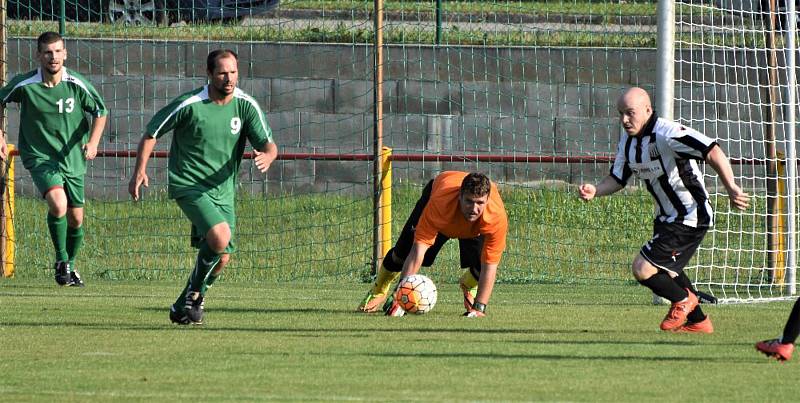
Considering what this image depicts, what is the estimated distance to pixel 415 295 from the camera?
10531mm

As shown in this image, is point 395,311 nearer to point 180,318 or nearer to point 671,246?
point 180,318

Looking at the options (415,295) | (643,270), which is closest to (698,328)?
(643,270)

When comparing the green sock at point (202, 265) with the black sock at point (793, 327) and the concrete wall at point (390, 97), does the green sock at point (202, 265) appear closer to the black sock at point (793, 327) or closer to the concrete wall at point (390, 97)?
the black sock at point (793, 327)

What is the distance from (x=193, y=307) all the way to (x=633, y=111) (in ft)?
10.6

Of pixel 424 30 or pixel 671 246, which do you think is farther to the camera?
pixel 424 30

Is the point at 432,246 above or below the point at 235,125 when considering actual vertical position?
below

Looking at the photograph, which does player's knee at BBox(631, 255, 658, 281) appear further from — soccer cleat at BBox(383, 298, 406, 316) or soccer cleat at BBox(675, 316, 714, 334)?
soccer cleat at BBox(383, 298, 406, 316)

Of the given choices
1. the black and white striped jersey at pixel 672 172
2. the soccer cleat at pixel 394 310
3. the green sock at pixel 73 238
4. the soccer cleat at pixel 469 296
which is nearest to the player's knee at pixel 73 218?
the green sock at pixel 73 238

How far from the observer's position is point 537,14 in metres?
19.1

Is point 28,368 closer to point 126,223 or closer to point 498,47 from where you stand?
point 126,223

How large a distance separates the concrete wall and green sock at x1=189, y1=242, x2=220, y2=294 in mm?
7650

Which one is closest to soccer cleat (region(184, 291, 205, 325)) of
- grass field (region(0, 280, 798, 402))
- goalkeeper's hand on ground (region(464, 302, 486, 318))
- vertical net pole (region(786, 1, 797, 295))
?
grass field (region(0, 280, 798, 402))

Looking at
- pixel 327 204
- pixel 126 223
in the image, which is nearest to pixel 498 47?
pixel 327 204

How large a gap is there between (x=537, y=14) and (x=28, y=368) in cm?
1250
